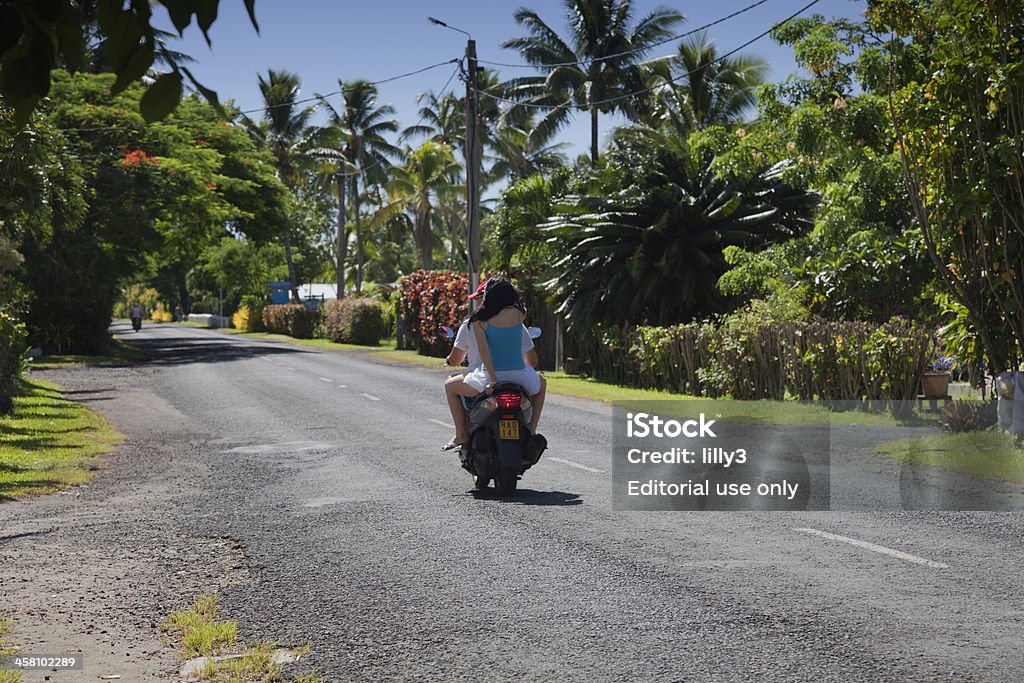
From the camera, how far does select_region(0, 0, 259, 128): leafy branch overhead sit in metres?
2.87

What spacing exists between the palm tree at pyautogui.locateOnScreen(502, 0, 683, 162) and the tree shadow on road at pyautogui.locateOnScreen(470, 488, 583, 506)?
123ft

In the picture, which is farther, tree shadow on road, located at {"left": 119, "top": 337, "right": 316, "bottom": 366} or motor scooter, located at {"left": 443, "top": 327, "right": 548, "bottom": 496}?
tree shadow on road, located at {"left": 119, "top": 337, "right": 316, "bottom": 366}

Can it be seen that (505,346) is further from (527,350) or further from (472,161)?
(472,161)

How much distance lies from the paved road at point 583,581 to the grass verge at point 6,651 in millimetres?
1170

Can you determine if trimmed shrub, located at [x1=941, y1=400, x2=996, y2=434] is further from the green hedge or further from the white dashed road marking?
the white dashed road marking

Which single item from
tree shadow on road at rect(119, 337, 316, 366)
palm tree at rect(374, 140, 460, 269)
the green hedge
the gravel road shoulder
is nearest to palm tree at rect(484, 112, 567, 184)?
palm tree at rect(374, 140, 460, 269)

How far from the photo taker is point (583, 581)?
7145mm

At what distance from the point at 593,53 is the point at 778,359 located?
31035mm

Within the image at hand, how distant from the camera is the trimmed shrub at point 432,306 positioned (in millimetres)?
40500

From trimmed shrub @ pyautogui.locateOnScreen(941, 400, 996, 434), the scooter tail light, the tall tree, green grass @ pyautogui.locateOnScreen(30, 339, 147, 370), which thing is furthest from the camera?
green grass @ pyautogui.locateOnScreen(30, 339, 147, 370)

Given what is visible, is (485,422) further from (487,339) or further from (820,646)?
(820,646)

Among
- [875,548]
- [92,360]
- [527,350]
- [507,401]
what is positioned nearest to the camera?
[875,548]

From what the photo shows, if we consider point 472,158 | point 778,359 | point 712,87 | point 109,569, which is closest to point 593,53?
point 712,87

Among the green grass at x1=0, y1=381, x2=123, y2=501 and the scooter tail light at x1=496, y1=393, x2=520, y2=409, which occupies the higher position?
the scooter tail light at x1=496, y1=393, x2=520, y2=409
